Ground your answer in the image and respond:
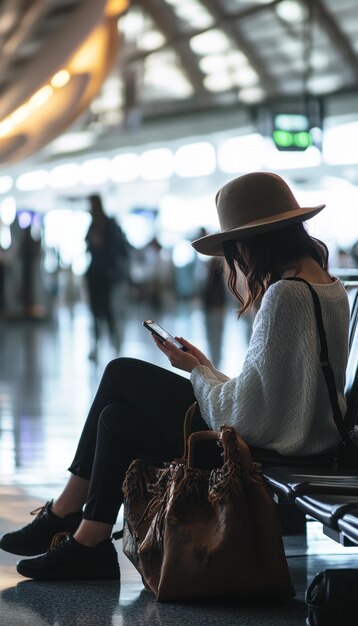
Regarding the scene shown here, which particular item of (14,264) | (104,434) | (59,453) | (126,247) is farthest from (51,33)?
(104,434)

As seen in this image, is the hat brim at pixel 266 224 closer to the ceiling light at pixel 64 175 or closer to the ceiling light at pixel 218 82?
the ceiling light at pixel 218 82

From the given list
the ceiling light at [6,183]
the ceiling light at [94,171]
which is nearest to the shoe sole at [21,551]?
the ceiling light at [94,171]

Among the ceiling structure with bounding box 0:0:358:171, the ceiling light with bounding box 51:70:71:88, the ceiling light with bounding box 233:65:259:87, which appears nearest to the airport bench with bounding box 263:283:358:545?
the ceiling structure with bounding box 0:0:358:171

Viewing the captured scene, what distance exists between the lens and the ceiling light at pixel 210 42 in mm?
28578

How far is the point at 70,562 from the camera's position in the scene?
328 cm

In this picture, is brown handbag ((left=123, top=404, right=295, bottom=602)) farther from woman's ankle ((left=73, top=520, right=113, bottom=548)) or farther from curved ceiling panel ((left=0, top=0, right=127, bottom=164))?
curved ceiling panel ((left=0, top=0, right=127, bottom=164))

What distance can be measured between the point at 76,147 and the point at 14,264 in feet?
49.2

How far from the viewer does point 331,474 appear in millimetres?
2898

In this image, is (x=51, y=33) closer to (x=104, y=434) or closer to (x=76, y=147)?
(x=76, y=147)

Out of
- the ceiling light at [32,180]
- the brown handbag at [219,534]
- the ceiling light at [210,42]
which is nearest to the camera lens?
the brown handbag at [219,534]

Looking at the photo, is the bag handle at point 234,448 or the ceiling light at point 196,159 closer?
the bag handle at point 234,448

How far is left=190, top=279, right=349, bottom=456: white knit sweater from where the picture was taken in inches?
117

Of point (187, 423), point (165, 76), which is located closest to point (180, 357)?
point (187, 423)

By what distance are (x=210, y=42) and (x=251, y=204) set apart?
26722 millimetres
